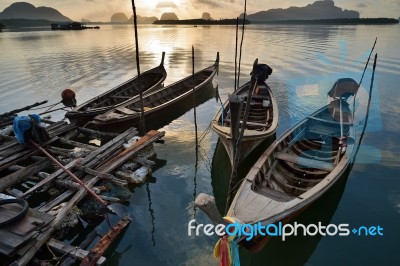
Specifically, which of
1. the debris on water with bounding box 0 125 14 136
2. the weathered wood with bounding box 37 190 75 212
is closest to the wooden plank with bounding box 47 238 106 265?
the weathered wood with bounding box 37 190 75 212

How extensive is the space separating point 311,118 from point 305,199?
7157mm

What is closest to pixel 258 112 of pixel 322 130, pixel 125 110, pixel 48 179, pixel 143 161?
pixel 322 130

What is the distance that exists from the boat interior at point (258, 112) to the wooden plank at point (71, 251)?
8180 millimetres

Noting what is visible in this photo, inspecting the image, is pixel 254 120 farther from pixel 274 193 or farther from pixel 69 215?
pixel 69 215

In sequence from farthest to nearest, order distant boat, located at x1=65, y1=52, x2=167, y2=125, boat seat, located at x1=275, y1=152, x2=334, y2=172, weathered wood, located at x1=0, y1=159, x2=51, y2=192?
distant boat, located at x1=65, y1=52, x2=167, y2=125 < boat seat, located at x1=275, y1=152, x2=334, y2=172 < weathered wood, located at x1=0, y1=159, x2=51, y2=192

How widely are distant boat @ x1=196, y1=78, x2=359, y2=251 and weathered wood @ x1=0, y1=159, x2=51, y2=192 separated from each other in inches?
326

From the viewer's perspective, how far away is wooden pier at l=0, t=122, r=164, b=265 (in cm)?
689

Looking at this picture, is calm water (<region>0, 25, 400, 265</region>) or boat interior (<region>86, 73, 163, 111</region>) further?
boat interior (<region>86, 73, 163, 111</region>)

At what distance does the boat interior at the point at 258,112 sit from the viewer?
1320cm

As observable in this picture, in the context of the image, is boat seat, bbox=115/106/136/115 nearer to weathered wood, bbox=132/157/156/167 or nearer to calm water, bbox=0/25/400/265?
calm water, bbox=0/25/400/265

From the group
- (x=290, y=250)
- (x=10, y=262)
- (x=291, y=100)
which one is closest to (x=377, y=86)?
(x=291, y=100)

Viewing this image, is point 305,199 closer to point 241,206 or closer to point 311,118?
point 241,206

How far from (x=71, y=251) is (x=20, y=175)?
16.3 ft

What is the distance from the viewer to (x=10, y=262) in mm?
6965
